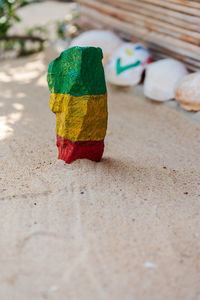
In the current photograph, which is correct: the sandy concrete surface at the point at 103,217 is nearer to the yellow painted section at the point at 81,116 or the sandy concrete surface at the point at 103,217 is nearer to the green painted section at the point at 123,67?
the yellow painted section at the point at 81,116

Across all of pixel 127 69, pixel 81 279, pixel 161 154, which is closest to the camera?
pixel 81 279

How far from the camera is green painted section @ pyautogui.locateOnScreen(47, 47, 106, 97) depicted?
3.24 m

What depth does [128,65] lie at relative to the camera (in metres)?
5.80

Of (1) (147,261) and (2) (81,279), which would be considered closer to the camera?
(2) (81,279)

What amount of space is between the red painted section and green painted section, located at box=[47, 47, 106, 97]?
1.52 feet

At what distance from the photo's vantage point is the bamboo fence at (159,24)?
533cm

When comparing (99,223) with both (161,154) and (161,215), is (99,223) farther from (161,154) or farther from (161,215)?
(161,154)

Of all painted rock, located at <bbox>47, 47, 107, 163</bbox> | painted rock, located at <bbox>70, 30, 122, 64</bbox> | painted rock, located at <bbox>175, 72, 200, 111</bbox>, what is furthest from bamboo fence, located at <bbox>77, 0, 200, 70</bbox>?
painted rock, located at <bbox>47, 47, 107, 163</bbox>

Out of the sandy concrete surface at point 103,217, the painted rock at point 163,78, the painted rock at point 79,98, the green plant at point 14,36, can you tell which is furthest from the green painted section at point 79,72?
the green plant at point 14,36

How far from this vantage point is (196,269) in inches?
103

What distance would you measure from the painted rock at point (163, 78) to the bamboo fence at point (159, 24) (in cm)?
21

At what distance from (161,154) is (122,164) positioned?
0.60 meters

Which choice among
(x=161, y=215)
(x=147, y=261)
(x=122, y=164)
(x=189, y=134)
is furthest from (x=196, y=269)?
(x=189, y=134)

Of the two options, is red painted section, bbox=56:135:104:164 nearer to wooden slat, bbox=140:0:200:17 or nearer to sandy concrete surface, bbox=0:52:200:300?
sandy concrete surface, bbox=0:52:200:300
